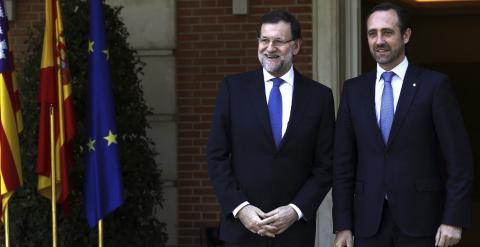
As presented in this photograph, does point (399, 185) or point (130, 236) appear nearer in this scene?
point (399, 185)

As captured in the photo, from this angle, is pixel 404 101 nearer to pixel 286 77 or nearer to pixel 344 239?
pixel 286 77

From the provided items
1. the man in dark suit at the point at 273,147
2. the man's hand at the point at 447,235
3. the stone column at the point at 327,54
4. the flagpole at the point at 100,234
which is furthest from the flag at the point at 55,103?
the man's hand at the point at 447,235

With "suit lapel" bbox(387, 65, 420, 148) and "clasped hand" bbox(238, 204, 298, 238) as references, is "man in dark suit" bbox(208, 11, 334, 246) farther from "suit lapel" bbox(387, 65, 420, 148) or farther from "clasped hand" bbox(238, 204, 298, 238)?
"suit lapel" bbox(387, 65, 420, 148)

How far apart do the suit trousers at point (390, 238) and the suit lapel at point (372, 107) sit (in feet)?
1.08

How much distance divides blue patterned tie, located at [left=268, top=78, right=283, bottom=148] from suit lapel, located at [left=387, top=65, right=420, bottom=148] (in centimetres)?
58

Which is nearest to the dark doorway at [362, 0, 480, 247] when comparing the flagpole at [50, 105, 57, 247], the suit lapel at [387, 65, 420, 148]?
the flagpole at [50, 105, 57, 247]

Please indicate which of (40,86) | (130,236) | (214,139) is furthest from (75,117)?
(214,139)

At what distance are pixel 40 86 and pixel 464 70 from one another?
13153 mm

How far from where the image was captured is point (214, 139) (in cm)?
510

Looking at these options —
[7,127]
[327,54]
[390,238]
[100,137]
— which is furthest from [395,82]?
[327,54]

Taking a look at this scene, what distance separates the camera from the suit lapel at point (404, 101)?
4.84m

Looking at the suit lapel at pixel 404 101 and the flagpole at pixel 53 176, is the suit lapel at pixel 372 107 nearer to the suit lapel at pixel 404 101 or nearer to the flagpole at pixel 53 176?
the suit lapel at pixel 404 101

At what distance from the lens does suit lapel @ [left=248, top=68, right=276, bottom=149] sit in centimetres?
504

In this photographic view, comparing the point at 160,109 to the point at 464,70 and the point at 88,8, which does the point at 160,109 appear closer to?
the point at 88,8
